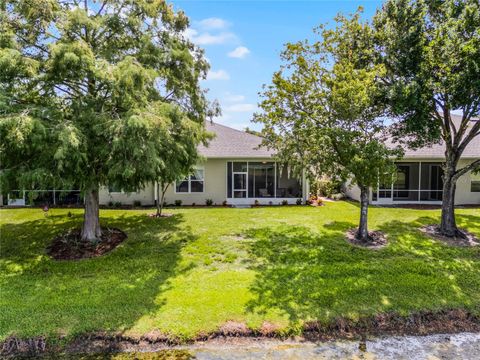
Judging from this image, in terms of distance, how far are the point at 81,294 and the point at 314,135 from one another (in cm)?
753

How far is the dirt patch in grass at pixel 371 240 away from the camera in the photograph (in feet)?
33.3

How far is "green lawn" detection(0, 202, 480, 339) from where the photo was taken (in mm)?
6367

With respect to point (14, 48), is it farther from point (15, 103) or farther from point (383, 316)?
point (383, 316)

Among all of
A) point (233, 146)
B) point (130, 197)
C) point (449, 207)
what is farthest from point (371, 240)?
point (130, 197)

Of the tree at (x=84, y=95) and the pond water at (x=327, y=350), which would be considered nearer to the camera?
the pond water at (x=327, y=350)

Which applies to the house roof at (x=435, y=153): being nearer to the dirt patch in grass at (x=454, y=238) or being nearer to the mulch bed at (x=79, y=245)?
the dirt patch in grass at (x=454, y=238)

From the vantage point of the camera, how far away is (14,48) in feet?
25.9

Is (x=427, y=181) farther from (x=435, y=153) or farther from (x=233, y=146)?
(x=233, y=146)

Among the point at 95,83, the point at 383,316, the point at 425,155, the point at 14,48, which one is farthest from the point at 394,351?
the point at 425,155

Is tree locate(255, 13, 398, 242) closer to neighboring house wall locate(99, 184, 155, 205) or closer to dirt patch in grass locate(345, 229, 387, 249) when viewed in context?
dirt patch in grass locate(345, 229, 387, 249)

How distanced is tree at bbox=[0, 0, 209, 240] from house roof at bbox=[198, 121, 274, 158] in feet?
22.4

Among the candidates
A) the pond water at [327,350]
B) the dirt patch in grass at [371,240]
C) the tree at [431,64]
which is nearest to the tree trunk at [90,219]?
the pond water at [327,350]

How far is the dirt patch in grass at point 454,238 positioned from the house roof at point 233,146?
7837 millimetres

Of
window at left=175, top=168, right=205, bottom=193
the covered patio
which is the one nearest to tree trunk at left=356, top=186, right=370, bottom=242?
window at left=175, top=168, right=205, bottom=193
